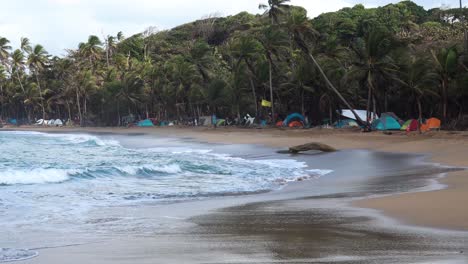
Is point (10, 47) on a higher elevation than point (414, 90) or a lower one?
higher

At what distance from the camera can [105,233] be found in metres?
6.88

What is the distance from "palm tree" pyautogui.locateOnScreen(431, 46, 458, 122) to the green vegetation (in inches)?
2.0

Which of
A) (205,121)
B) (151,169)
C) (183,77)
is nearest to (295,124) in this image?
(205,121)

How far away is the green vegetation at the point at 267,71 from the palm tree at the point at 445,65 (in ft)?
0.17

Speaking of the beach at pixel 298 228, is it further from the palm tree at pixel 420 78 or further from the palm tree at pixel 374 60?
the palm tree at pixel 374 60

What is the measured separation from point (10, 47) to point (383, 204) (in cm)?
8653

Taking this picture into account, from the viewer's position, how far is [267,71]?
4400 cm

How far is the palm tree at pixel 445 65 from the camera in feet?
94.8

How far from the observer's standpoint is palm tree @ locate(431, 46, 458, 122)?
28.9 metres

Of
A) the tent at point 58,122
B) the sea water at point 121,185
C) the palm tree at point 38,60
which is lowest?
the sea water at point 121,185

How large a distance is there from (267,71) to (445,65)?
17094mm

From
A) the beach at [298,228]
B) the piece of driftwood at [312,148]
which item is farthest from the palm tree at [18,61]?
the beach at [298,228]

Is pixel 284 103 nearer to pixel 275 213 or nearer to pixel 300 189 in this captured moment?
pixel 300 189

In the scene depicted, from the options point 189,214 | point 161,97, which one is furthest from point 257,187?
point 161,97
